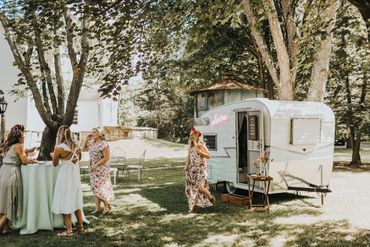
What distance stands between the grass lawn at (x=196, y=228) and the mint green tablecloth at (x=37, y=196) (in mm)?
199

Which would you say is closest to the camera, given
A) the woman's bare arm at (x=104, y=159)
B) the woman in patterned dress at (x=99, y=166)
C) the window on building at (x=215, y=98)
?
the woman's bare arm at (x=104, y=159)

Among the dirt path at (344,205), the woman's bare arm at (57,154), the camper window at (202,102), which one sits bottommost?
the dirt path at (344,205)

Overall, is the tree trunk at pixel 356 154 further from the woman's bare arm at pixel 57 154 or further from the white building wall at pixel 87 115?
the white building wall at pixel 87 115

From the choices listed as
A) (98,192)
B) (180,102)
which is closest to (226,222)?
(98,192)

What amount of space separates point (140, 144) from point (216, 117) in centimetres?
2462

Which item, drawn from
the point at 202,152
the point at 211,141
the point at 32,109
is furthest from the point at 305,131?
the point at 32,109

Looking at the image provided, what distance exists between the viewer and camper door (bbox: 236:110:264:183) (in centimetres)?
1154

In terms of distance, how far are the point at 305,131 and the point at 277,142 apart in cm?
97

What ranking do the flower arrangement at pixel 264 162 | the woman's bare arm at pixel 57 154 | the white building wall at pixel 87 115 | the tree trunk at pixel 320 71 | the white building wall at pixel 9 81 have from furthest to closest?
the white building wall at pixel 87 115
the white building wall at pixel 9 81
the tree trunk at pixel 320 71
the flower arrangement at pixel 264 162
the woman's bare arm at pixel 57 154

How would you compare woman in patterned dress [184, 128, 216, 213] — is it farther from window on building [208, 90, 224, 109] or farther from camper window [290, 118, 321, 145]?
window on building [208, 90, 224, 109]

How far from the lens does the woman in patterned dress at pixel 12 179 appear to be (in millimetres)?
7562

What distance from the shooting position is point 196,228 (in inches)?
325

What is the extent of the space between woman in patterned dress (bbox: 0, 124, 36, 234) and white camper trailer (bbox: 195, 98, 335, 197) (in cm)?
576

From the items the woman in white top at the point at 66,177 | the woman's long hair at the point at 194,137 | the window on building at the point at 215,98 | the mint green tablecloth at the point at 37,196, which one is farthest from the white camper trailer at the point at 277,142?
the mint green tablecloth at the point at 37,196
